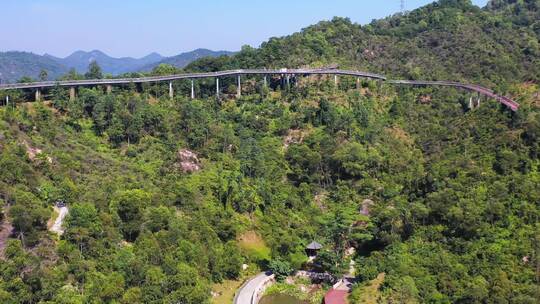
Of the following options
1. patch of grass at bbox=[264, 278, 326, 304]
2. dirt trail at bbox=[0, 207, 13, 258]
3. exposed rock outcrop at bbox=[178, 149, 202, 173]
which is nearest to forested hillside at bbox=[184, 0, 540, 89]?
exposed rock outcrop at bbox=[178, 149, 202, 173]

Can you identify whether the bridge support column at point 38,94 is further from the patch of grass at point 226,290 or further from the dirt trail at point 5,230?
the patch of grass at point 226,290

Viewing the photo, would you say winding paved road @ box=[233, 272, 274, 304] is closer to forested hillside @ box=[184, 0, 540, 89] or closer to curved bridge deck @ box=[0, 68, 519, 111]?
curved bridge deck @ box=[0, 68, 519, 111]

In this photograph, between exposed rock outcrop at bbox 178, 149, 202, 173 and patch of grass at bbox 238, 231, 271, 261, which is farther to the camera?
exposed rock outcrop at bbox 178, 149, 202, 173

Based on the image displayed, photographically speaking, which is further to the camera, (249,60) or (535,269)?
(249,60)

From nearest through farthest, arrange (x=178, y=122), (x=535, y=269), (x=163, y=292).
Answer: (x=163, y=292)
(x=535, y=269)
(x=178, y=122)

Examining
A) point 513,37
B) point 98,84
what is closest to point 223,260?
point 98,84

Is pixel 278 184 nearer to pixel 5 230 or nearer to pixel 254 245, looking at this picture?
pixel 254 245

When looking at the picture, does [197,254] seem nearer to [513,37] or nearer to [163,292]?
[163,292]
